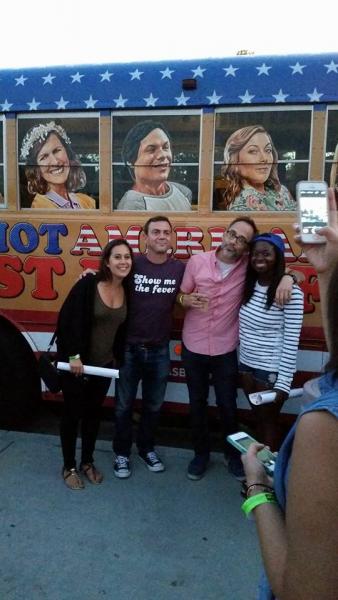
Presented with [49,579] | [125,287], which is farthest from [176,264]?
[49,579]

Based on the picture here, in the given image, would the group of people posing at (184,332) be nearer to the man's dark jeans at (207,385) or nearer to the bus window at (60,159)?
the man's dark jeans at (207,385)

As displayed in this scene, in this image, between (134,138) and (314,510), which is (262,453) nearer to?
(314,510)

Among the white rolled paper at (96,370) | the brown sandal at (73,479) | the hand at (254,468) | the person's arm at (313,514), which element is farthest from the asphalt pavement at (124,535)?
the person's arm at (313,514)

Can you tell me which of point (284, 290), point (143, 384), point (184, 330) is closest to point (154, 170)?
point (184, 330)

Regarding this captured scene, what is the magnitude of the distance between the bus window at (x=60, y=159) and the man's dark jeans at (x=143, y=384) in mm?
Answer: 1154

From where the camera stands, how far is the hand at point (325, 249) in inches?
50.4

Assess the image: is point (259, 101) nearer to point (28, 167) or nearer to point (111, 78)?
point (111, 78)

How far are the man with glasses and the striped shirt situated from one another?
0.13 m

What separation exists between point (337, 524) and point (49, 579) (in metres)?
2.10

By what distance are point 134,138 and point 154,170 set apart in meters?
0.27

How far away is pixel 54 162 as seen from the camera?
3656 millimetres

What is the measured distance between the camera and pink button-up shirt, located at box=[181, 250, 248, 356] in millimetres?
3248

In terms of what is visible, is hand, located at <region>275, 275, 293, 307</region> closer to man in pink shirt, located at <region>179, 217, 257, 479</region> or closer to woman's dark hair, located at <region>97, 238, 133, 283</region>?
man in pink shirt, located at <region>179, 217, 257, 479</region>

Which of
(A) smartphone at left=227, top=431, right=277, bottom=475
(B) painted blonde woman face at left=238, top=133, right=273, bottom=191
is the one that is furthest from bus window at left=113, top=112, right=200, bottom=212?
(A) smartphone at left=227, top=431, right=277, bottom=475
